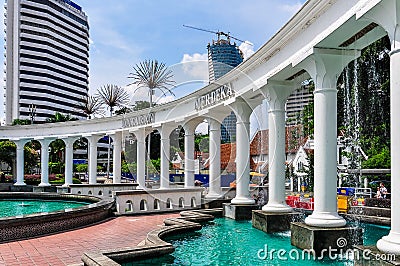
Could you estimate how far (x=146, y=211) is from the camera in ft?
60.0

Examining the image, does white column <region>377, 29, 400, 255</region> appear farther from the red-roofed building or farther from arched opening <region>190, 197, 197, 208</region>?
the red-roofed building

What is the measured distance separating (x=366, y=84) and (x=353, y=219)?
9867 mm

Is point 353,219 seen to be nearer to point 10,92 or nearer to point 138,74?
point 138,74

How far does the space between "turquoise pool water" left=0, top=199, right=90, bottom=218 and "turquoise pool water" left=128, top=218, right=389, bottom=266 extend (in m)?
11.0

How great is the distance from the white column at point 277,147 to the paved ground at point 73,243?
4.37m

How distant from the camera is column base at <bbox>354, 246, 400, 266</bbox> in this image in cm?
639

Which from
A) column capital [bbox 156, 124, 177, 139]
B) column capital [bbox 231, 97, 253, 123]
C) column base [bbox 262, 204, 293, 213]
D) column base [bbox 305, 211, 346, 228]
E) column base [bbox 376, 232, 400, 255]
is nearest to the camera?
column base [bbox 376, 232, 400, 255]

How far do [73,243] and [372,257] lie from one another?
7781mm

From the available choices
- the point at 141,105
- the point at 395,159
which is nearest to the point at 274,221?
the point at 395,159

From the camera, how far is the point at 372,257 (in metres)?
6.73

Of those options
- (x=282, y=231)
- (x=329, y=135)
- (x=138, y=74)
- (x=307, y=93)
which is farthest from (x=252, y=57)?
(x=138, y=74)

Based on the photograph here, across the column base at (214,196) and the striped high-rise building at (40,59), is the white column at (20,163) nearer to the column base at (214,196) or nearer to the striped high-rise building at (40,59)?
the column base at (214,196)

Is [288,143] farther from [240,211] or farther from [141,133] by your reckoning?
[240,211]

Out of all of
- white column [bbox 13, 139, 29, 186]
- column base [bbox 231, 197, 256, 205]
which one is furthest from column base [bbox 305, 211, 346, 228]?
white column [bbox 13, 139, 29, 186]
